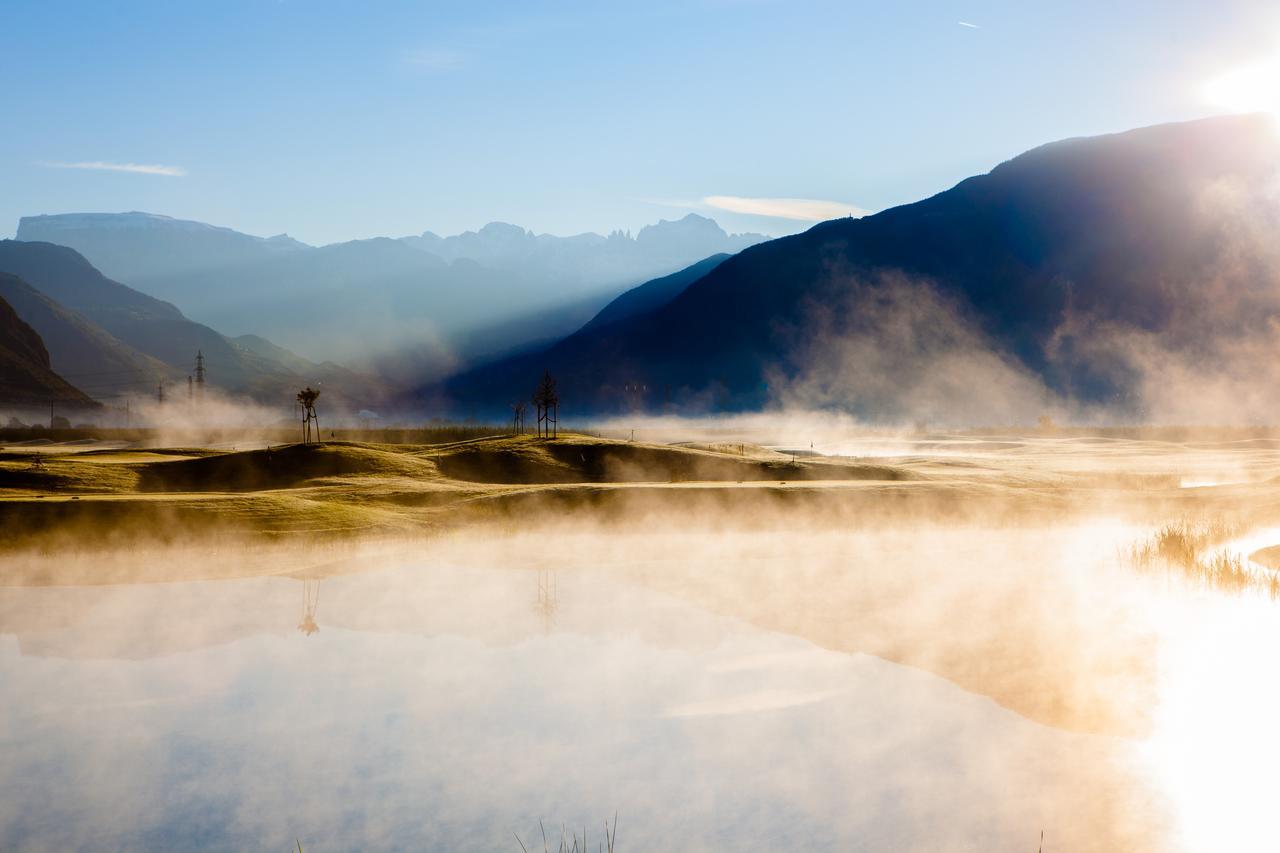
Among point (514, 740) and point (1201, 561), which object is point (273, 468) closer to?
point (1201, 561)

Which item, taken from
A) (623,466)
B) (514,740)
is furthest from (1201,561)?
(623,466)

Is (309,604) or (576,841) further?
(309,604)

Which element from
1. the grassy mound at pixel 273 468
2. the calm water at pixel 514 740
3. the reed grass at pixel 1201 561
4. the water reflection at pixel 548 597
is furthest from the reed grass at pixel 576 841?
the grassy mound at pixel 273 468

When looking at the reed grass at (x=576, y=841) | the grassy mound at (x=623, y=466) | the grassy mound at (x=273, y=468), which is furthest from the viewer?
the grassy mound at (x=623, y=466)

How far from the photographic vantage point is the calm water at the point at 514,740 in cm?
1458

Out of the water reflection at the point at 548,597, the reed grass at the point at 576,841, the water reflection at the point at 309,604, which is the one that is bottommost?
the water reflection at the point at 548,597

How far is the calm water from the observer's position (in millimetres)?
14578

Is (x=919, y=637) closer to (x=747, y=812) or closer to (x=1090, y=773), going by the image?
(x=1090, y=773)

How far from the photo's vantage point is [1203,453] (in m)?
101

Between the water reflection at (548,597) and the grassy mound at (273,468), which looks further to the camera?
the grassy mound at (273,468)

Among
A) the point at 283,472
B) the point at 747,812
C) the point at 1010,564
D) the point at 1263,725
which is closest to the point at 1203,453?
the point at 1010,564

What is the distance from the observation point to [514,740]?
1820 centimetres

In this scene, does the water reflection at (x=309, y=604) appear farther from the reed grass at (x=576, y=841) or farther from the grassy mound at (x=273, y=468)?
the grassy mound at (x=273, y=468)

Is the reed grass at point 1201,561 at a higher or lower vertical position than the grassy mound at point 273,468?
lower
